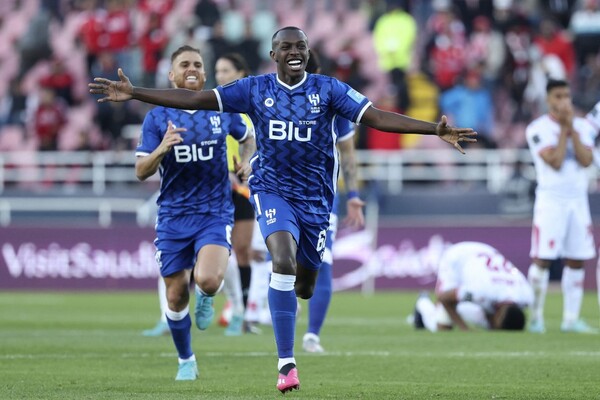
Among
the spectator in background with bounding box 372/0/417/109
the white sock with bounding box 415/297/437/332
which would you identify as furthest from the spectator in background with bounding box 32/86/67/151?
the white sock with bounding box 415/297/437/332

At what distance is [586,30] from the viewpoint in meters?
26.4

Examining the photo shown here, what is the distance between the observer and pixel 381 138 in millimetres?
25344

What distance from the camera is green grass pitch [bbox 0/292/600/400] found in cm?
890

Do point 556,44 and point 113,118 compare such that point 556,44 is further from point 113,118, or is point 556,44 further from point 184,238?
point 184,238

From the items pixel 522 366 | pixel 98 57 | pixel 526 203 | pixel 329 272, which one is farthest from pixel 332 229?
pixel 98 57

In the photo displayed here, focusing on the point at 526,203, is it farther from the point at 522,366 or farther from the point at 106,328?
the point at 522,366

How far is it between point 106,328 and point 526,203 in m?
10.5

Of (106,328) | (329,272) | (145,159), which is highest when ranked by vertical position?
(145,159)

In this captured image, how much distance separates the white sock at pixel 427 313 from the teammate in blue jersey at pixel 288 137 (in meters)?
5.94

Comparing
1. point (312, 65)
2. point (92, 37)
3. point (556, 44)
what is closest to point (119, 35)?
point (92, 37)

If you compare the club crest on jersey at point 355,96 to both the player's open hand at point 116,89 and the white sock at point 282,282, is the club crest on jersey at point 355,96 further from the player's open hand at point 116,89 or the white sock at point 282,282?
the player's open hand at point 116,89

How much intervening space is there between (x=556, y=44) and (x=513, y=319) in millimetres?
12214

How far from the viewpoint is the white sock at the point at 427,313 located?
1505 cm

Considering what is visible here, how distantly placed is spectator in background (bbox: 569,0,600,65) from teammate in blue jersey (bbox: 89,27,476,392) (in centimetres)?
1814
